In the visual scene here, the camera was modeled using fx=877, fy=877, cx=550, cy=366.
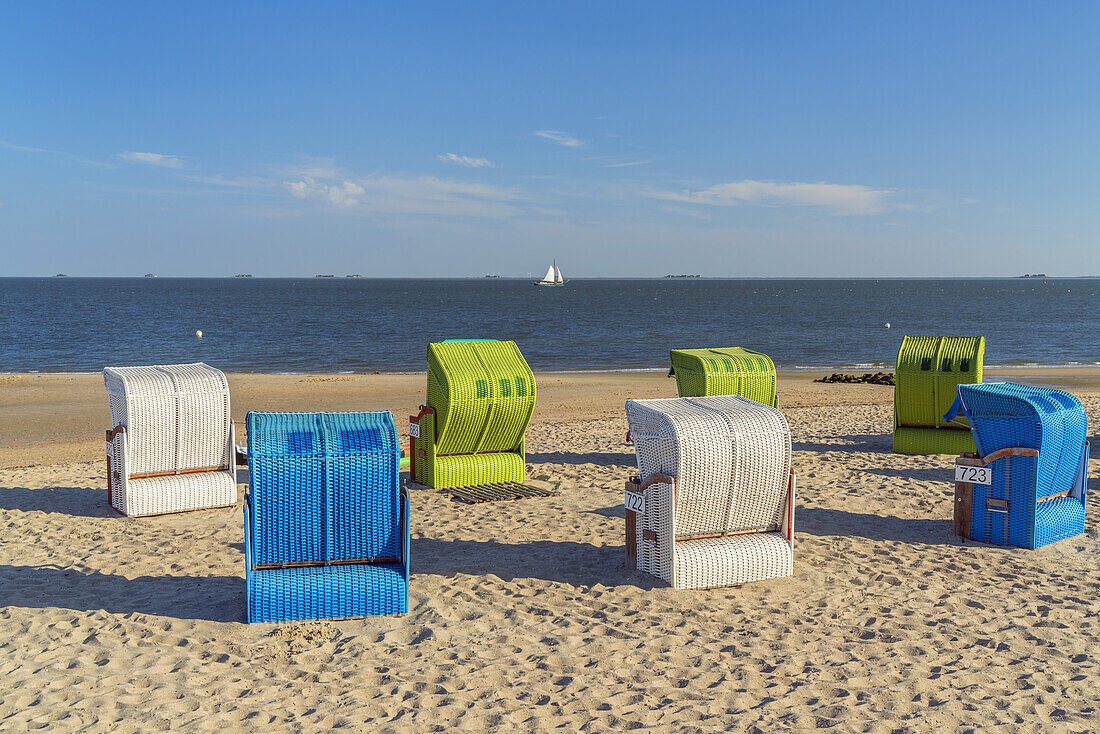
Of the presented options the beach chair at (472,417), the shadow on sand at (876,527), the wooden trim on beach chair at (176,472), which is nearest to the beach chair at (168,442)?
the wooden trim on beach chair at (176,472)

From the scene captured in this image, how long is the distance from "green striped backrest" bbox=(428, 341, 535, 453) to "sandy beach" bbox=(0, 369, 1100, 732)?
0.90 metres

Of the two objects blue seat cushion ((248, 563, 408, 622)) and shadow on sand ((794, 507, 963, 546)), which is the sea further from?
blue seat cushion ((248, 563, 408, 622))

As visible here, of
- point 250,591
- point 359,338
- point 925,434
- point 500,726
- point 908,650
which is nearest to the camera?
point 500,726

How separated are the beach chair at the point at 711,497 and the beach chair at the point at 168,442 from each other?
5.16 m

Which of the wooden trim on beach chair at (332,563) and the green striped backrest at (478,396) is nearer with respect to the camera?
the wooden trim on beach chair at (332,563)

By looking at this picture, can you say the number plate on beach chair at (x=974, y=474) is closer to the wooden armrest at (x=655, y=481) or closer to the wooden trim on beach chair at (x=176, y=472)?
the wooden armrest at (x=655, y=481)

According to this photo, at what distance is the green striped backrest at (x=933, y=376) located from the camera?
13031 mm

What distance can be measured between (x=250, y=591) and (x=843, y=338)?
5115 centimetres

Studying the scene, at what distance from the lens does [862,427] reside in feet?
53.6

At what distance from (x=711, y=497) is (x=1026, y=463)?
3313mm

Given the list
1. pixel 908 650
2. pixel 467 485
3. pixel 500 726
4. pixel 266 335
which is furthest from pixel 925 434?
pixel 266 335

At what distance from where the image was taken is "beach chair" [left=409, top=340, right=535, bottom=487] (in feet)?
35.7

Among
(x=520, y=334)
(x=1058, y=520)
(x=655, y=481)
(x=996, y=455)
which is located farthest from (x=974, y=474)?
(x=520, y=334)

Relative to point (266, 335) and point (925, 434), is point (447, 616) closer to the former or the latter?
point (925, 434)
